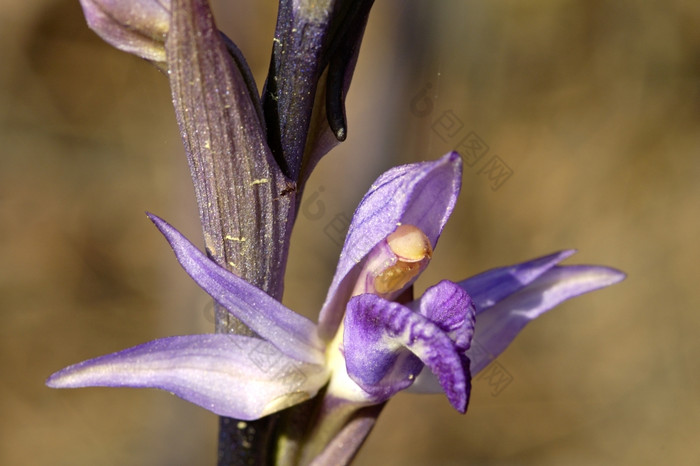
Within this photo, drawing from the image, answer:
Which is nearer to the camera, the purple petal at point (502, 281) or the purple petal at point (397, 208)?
the purple petal at point (397, 208)

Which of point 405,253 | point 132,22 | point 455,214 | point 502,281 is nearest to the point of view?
point 132,22

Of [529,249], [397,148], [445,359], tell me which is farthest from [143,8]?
[529,249]

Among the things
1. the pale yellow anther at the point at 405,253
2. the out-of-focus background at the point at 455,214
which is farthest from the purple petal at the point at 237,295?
the out-of-focus background at the point at 455,214

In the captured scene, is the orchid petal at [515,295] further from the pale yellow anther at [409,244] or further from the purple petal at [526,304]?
the pale yellow anther at [409,244]

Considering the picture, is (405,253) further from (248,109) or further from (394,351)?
(248,109)

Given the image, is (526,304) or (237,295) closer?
(237,295)

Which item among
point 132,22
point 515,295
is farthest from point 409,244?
point 132,22

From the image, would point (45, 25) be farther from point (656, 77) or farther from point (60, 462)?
point (656, 77)
